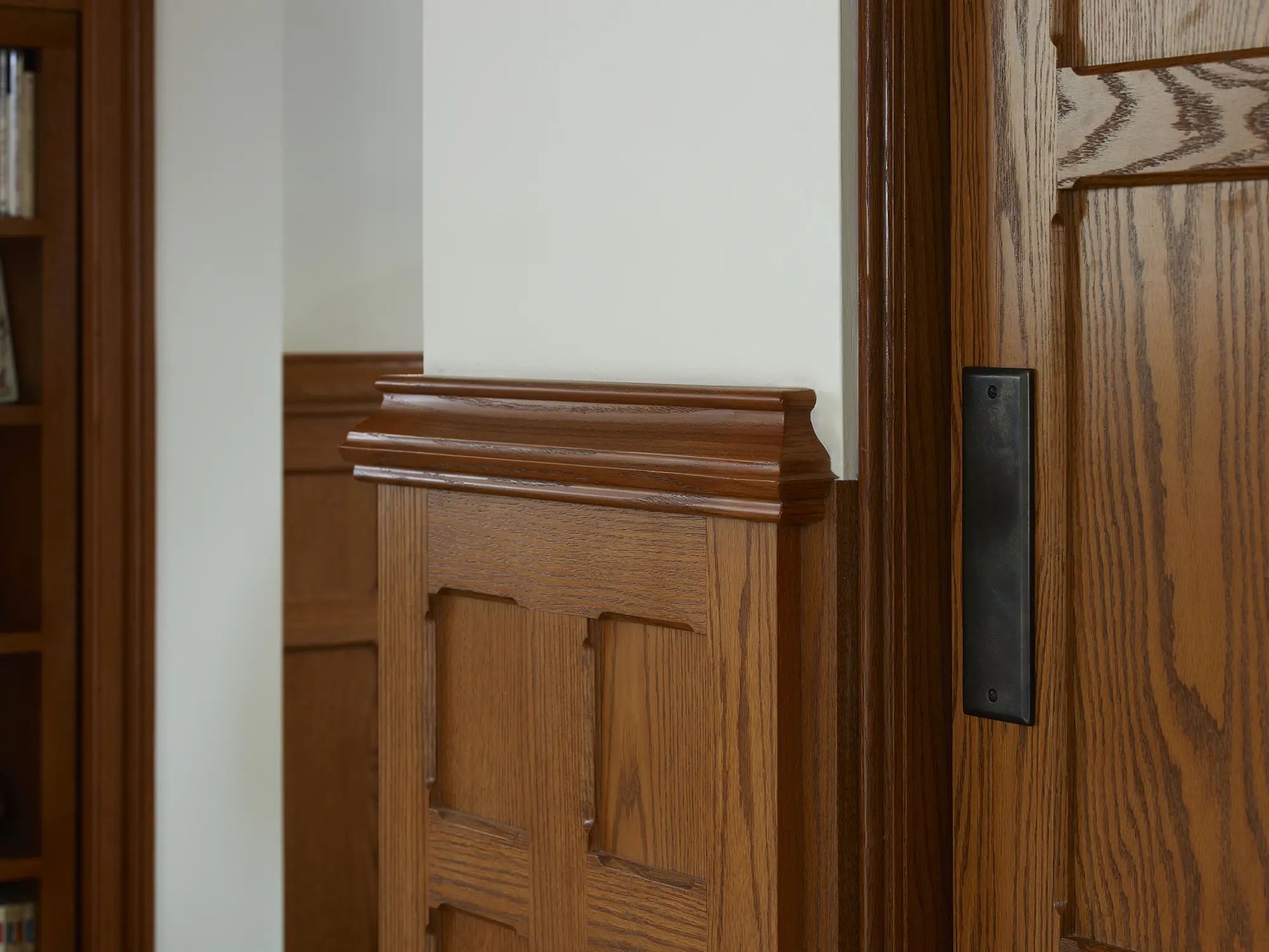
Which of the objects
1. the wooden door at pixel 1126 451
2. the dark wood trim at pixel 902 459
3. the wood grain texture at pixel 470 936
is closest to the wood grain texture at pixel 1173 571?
the wooden door at pixel 1126 451

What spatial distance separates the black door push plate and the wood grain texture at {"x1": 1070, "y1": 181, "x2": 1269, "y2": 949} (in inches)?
1.5

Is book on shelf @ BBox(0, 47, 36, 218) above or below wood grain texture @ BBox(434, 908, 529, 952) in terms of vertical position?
above

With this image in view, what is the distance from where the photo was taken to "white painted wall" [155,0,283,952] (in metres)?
2.40

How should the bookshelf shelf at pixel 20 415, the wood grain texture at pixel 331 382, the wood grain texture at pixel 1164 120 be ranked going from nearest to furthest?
1. the wood grain texture at pixel 1164 120
2. the bookshelf shelf at pixel 20 415
3. the wood grain texture at pixel 331 382

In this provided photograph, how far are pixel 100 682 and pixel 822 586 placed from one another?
171 cm

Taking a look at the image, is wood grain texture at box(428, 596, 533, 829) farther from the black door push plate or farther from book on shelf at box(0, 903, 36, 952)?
book on shelf at box(0, 903, 36, 952)

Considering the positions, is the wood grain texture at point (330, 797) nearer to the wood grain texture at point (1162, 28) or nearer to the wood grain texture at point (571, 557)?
the wood grain texture at point (571, 557)

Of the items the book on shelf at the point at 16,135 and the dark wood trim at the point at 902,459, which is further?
the book on shelf at the point at 16,135

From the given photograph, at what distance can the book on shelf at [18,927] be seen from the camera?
2.34m

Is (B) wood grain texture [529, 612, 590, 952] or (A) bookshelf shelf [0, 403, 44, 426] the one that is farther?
(A) bookshelf shelf [0, 403, 44, 426]

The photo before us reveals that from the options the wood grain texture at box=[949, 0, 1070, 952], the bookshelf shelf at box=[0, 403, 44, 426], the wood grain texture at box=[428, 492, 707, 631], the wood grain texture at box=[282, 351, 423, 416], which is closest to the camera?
the wood grain texture at box=[949, 0, 1070, 952]

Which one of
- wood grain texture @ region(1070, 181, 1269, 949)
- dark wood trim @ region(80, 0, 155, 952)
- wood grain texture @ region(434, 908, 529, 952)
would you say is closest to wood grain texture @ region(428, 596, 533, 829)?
wood grain texture @ region(434, 908, 529, 952)

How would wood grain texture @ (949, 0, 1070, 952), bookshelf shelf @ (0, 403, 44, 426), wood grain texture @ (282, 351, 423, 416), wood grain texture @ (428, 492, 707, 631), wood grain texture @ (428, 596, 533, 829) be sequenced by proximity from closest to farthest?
wood grain texture @ (949, 0, 1070, 952)
wood grain texture @ (428, 492, 707, 631)
wood grain texture @ (428, 596, 533, 829)
bookshelf shelf @ (0, 403, 44, 426)
wood grain texture @ (282, 351, 423, 416)

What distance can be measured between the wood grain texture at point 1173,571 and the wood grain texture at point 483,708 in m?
0.50
